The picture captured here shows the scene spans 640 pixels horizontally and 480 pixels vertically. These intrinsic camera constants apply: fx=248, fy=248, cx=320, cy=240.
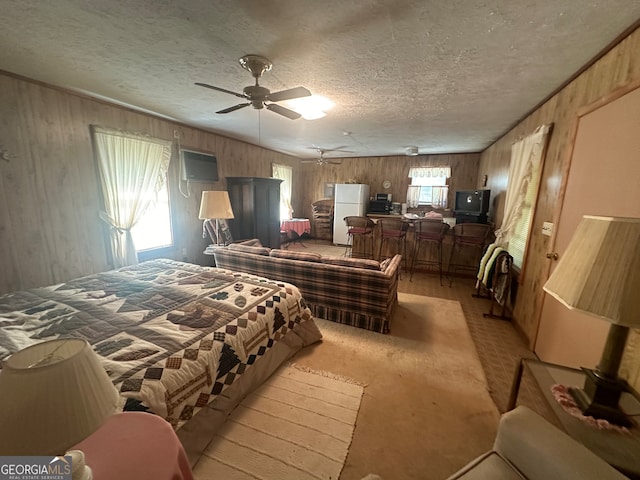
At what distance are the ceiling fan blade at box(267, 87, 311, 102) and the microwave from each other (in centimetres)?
474

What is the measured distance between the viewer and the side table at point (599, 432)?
83 cm

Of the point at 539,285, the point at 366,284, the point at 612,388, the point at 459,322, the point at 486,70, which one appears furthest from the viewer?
the point at 459,322

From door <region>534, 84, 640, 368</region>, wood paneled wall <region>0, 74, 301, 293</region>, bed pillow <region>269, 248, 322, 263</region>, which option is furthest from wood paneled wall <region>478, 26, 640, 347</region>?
wood paneled wall <region>0, 74, 301, 293</region>

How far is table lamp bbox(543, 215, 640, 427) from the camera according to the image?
769 mm

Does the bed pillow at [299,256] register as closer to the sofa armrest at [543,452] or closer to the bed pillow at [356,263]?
the bed pillow at [356,263]

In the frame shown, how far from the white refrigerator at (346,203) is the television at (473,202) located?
230 centimetres

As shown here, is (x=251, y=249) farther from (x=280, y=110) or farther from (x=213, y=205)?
(x=280, y=110)

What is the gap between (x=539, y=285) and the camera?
90.0 inches

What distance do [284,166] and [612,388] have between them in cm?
645

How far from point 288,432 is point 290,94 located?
7.56 feet

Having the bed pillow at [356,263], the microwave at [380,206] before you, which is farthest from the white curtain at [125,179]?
the microwave at [380,206]

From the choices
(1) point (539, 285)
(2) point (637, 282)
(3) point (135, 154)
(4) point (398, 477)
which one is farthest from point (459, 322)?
(3) point (135, 154)

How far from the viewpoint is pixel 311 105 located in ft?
9.20

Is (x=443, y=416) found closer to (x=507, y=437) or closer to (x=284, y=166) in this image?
(x=507, y=437)
